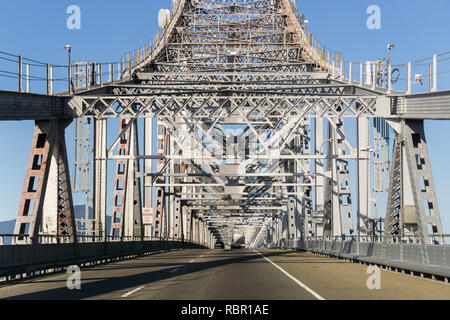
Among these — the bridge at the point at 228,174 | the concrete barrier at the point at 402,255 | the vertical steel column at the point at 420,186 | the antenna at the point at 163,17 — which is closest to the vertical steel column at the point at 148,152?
the bridge at the point at 228,174

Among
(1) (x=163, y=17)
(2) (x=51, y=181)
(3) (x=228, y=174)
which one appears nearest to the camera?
(2) (x=51, y=181)

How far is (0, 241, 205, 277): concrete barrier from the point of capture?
21078mm

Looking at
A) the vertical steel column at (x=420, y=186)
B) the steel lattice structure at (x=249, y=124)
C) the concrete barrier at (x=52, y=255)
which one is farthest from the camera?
the steel lattice structure at (x=249, y=124)

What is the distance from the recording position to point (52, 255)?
84.0 feet

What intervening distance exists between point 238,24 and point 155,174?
27.4 meters

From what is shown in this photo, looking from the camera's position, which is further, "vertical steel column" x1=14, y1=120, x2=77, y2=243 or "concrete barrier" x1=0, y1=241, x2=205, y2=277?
"vertical steel column" x1=14, y1=120, x2=77, y2=243

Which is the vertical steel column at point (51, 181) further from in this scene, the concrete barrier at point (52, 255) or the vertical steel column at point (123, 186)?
the vertical steel column at point (123, 186)

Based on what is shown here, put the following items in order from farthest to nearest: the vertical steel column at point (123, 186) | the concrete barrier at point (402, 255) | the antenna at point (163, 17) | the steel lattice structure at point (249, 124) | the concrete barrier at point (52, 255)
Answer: the antenna at point (163, 17) → the vertical steel column at point (123, 186) → the steel lattice structure at point (249, 124) → the concrete barrier at point (52, 255) → the concrete barrier at point (402, 255)

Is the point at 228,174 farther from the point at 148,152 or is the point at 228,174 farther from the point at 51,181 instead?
the point at 51,181

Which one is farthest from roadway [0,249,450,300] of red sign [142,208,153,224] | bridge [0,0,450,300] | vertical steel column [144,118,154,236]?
vertical steel column [144,118,154,236]

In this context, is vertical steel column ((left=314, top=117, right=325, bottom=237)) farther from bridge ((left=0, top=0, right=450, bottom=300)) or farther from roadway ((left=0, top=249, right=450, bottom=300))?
roadway ((left=0, top=249, right=450, bottom=300))

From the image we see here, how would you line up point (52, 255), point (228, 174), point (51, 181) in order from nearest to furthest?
point (52, 255) → point (51, 181) → point (228, 174)

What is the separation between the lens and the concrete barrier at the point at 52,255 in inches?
830

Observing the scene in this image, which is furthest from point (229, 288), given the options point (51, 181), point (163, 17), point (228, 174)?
point (163, 17)
